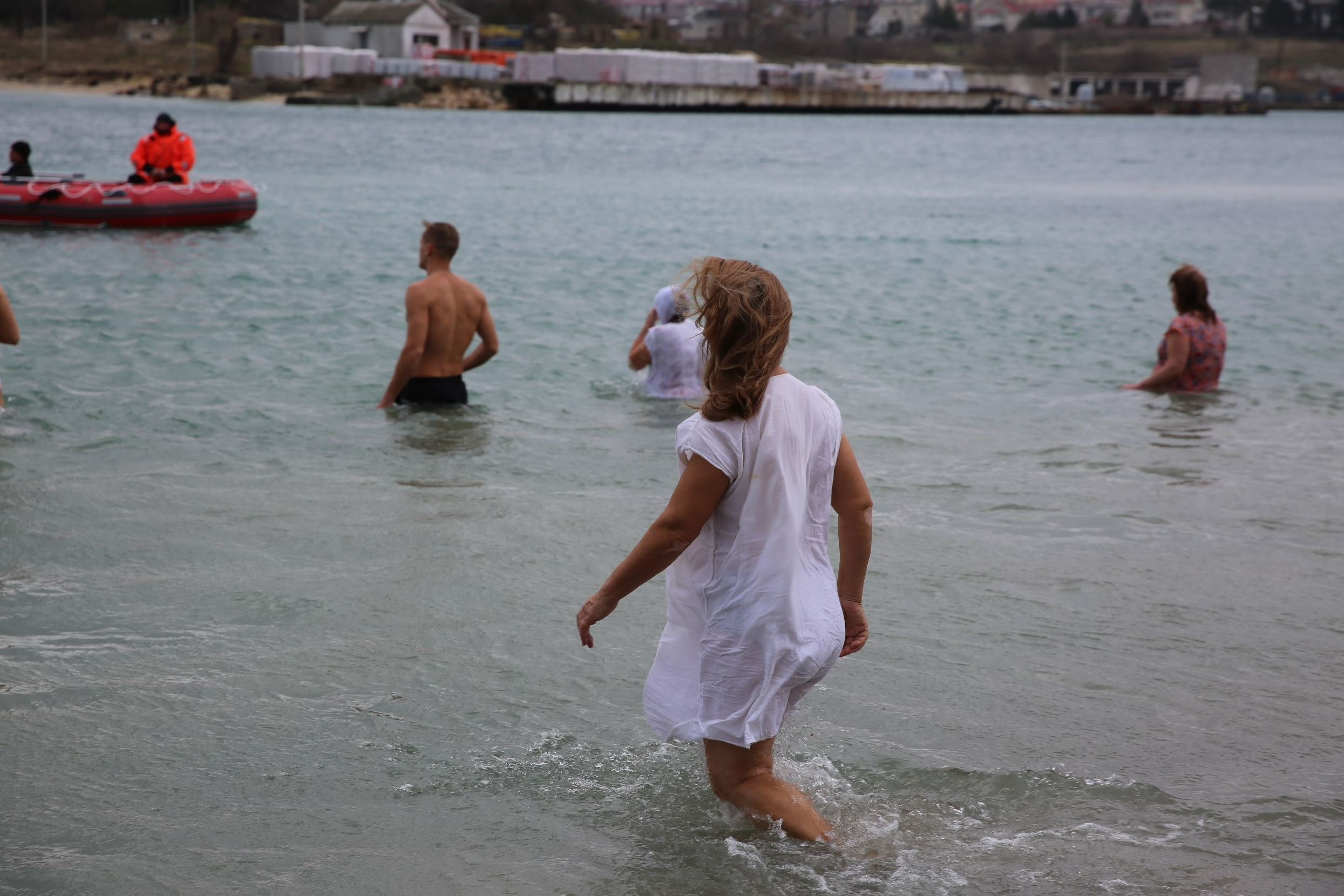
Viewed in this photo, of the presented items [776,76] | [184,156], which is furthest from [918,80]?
[184,156]

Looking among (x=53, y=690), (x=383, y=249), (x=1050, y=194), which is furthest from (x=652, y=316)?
(x=1050, y=194)

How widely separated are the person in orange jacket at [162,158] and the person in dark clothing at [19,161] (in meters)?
1.60

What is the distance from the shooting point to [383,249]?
20.0 metres

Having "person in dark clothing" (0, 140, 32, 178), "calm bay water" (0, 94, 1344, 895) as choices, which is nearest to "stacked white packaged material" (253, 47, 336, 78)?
"person in dark clothing" (0, 140, 32, 178)

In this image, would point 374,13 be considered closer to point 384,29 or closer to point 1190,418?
point 384,29

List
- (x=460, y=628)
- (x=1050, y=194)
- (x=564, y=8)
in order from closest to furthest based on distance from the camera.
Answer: (x=460, y=628)
(x=1050, y=194)
(x=564, y=8)

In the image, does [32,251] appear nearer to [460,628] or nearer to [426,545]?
[426,545]

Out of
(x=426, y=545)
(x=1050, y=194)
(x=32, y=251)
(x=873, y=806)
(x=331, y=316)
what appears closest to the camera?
(x=873, y=806)

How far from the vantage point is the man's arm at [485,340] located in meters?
8.21

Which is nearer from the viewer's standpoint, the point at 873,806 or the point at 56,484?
the point at 873,806

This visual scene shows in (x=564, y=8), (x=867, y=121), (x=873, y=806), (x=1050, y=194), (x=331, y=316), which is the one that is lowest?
(x=873, y=806)

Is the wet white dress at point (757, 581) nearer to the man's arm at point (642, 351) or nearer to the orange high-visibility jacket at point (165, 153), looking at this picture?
the man's arm at point (642, 351)

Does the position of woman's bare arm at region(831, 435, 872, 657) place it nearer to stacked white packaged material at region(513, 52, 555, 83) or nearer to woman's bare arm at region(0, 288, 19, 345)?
woman's bare arm at region(0, 288, 19, 345)

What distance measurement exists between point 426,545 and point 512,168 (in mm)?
36667
